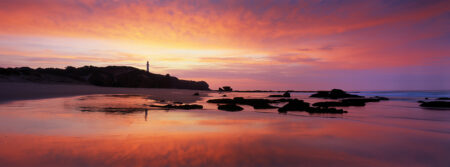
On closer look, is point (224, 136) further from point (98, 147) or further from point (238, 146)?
point (98, 147)

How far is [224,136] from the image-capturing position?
22.2 ft

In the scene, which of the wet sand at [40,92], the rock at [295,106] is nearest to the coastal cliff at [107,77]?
the wet sand at [40,92]

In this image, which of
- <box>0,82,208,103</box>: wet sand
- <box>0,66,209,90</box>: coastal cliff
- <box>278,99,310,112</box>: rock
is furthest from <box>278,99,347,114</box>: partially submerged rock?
<box>0,66,209,90</box>: coastal cliff

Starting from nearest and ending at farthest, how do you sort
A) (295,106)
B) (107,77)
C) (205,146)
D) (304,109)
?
(205,146), (304,109), (295,106), (107,77)

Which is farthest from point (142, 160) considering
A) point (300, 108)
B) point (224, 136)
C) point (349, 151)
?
point (300, 108)

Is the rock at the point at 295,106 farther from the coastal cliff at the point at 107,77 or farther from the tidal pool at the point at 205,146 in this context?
the coastal cliff at the point at 107,77

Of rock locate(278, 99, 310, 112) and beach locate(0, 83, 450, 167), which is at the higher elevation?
rock locate(278, 99, 310, 112)

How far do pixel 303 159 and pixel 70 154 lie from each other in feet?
15.3

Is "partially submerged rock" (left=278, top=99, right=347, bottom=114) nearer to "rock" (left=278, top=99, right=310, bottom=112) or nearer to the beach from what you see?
"rock" (left=278, top=99, right=310, bottom=112)

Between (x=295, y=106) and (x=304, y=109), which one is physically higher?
(x=295, y=106)

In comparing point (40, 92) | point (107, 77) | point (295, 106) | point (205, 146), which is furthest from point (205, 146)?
point (107, 77)

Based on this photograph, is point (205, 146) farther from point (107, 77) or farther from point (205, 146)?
point (107, 77)

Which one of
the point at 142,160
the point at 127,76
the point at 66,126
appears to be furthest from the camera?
the point at 127,76

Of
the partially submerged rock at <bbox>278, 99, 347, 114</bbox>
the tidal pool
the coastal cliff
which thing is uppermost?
the coastal cliff
